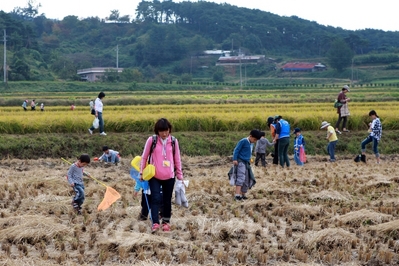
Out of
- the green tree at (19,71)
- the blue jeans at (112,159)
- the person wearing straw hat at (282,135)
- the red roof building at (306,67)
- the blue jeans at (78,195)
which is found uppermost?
the red roof building at (306,67)

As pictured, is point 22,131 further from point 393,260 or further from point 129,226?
point 393,260

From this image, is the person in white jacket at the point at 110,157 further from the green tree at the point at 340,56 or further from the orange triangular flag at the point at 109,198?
the green tree at the point at 340,56

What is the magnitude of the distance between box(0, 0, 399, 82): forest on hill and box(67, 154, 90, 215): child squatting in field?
50453mm

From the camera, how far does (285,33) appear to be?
101812 mm

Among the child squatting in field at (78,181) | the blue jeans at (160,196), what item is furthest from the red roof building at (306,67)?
the blue jeans at (160,196)

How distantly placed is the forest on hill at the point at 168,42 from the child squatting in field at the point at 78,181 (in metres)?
50.5

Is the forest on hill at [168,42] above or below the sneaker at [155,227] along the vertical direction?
above

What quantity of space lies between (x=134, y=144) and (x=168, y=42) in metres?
70.8

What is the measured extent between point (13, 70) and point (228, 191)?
5006 cm

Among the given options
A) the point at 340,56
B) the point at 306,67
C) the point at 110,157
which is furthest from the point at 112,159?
the point at 306,67

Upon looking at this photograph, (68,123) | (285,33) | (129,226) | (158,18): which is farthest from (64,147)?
(158,18)

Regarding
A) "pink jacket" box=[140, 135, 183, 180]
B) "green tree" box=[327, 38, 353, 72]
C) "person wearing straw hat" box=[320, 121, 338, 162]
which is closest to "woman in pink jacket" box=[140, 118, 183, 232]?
"pink jacket" box=[140, 135, 183, 180]

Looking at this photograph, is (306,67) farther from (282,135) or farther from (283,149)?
(282,135)

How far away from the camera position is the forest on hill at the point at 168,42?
69.1 m
